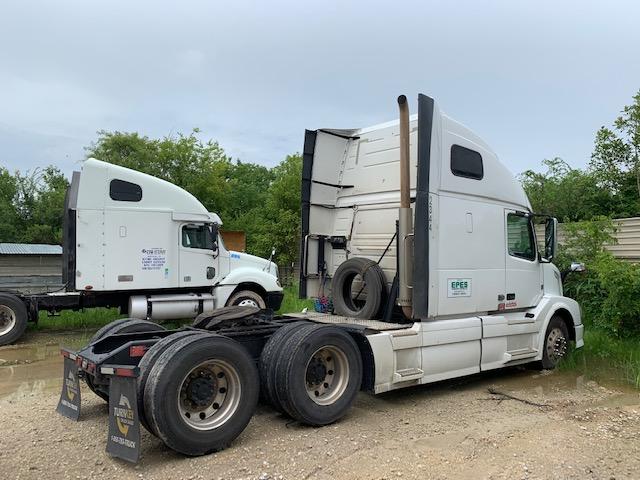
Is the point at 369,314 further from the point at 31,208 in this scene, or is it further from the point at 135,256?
the point at 31,208

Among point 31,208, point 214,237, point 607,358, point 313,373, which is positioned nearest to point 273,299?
point 214,237

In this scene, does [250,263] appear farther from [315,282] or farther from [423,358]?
[423,358]

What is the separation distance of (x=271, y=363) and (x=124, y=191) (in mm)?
7160

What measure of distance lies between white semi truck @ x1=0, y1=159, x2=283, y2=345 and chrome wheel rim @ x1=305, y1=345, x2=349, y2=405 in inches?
271

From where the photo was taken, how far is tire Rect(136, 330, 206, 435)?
14.8ft

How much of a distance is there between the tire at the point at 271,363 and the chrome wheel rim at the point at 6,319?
757 cm

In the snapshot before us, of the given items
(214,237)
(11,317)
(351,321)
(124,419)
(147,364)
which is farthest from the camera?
(214,237)

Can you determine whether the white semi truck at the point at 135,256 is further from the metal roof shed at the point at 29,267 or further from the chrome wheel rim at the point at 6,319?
the metal roof shed at the point at 29,267

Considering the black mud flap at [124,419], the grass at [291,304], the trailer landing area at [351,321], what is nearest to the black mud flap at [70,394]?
the black mud flap at [124,419]

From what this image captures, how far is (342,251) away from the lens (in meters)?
7.83

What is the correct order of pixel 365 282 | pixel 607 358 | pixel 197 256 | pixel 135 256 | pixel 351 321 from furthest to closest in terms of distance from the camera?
pixel 197 256 → pixel 135 256 → pixel 607 358 → pixel 365 282 → pixel 351 321

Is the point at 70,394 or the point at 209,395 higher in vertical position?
the point at 209,395

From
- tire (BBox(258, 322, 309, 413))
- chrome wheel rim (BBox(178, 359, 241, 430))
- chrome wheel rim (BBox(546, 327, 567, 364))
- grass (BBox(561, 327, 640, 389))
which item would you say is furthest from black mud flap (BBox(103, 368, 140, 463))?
grass (BBox(561, 327, 640, 389))

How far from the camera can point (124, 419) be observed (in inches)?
172
